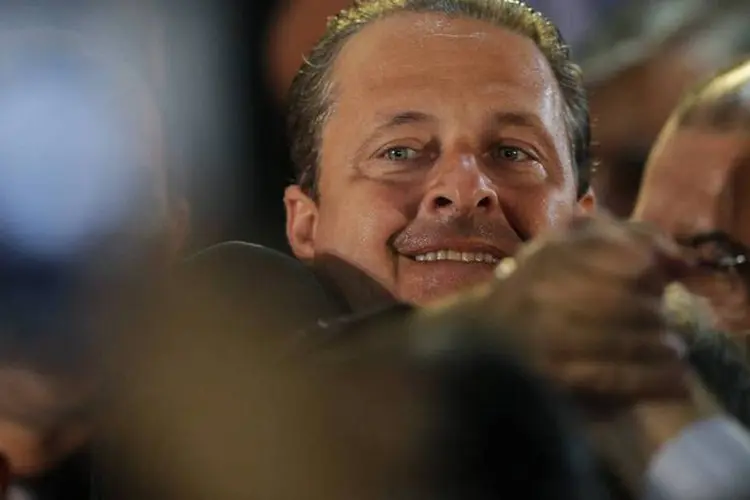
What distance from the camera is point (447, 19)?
1.77 feet

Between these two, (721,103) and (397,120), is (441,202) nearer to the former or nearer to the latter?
(397,120)

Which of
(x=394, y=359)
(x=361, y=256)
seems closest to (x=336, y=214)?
(x=361, y=256)

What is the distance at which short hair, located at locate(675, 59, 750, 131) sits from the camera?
0.55m

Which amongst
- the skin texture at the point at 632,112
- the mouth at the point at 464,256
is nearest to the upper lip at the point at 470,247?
the mouth at the point at 464,256

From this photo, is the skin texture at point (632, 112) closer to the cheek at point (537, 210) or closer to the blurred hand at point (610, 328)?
the cheek at point (537, 210)

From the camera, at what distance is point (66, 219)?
49 cm

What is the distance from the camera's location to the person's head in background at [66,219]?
1.57 feet

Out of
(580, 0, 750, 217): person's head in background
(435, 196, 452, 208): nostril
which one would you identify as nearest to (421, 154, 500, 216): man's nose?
(435, 196, 452, 208): nostril

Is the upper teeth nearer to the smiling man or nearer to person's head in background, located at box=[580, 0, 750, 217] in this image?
the smiling man

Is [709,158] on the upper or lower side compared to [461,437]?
upper

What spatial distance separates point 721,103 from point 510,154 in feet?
0.39

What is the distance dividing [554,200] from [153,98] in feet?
0.65

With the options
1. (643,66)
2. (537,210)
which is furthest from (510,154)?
(643,66)

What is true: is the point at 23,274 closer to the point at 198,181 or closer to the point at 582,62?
the point at 198,181
